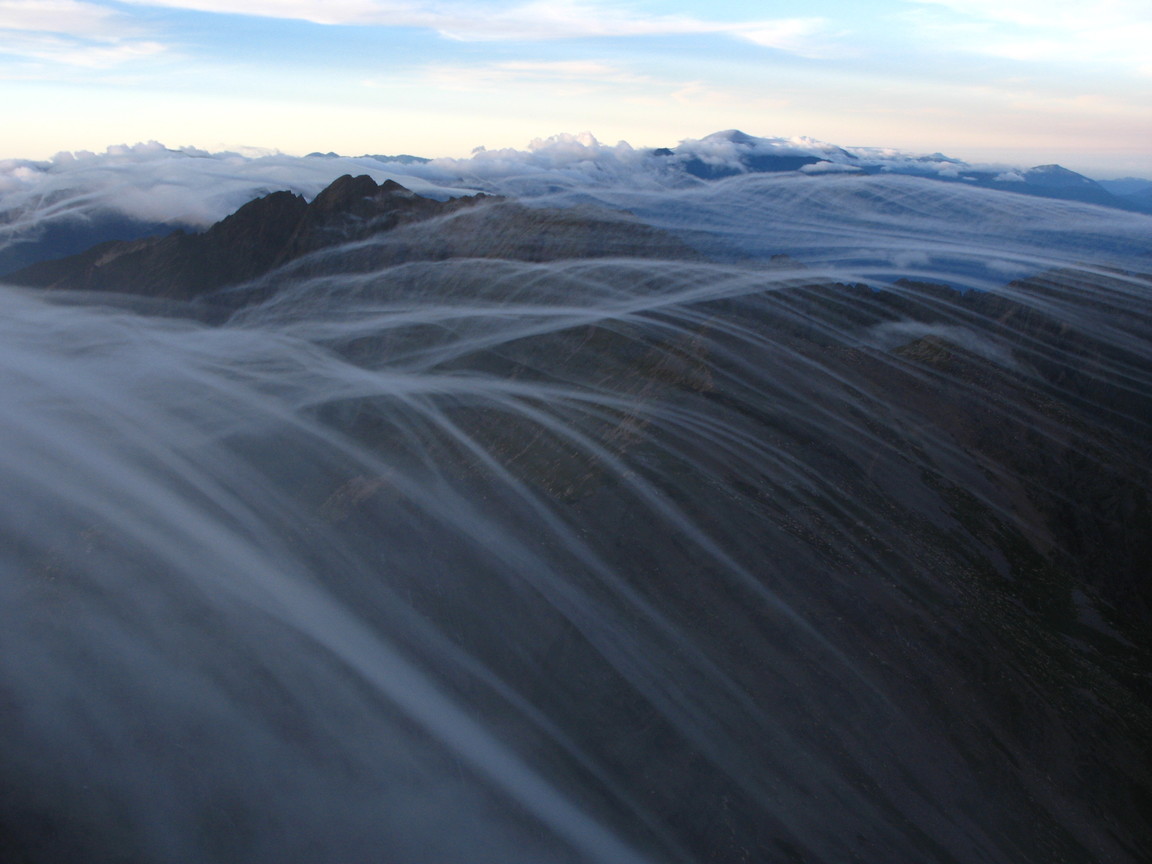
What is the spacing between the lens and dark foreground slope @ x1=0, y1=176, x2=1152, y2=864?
7.58m

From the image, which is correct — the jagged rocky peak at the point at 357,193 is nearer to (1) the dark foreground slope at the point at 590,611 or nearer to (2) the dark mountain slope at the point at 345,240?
(2) the dark mountain slope at the point at 345,240

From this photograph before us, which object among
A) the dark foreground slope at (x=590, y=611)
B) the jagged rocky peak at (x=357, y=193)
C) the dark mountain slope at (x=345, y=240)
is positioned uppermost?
the jagged rocky peak at (x=357, y=193)

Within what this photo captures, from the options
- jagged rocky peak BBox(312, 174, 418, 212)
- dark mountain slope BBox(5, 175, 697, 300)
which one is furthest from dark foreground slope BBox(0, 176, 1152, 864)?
jagged rocky peak BBox(312, 174, 418, 212)

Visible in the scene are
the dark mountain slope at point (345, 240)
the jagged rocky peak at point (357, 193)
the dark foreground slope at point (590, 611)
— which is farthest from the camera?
the jagged rocky peak at point (357, 193)

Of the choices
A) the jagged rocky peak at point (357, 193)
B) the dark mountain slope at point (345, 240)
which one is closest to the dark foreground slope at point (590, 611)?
the dark mountain slope at point (345, 240)

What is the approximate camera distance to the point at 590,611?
399 inches

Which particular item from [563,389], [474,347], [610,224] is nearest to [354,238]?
[610,224]

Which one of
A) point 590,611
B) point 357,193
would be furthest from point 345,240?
point 590,611

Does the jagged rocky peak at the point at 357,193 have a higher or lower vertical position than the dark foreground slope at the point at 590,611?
higher

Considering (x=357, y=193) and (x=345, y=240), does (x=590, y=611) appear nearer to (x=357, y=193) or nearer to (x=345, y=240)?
(x=345, y=240)

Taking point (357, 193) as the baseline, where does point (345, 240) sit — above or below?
below

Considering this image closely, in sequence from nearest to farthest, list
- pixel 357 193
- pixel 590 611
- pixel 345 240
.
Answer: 1. pixel 590 611
2. pixel 345 240
3. pixel 357 193

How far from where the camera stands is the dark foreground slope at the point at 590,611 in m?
7.58

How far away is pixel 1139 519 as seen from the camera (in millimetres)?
11781
